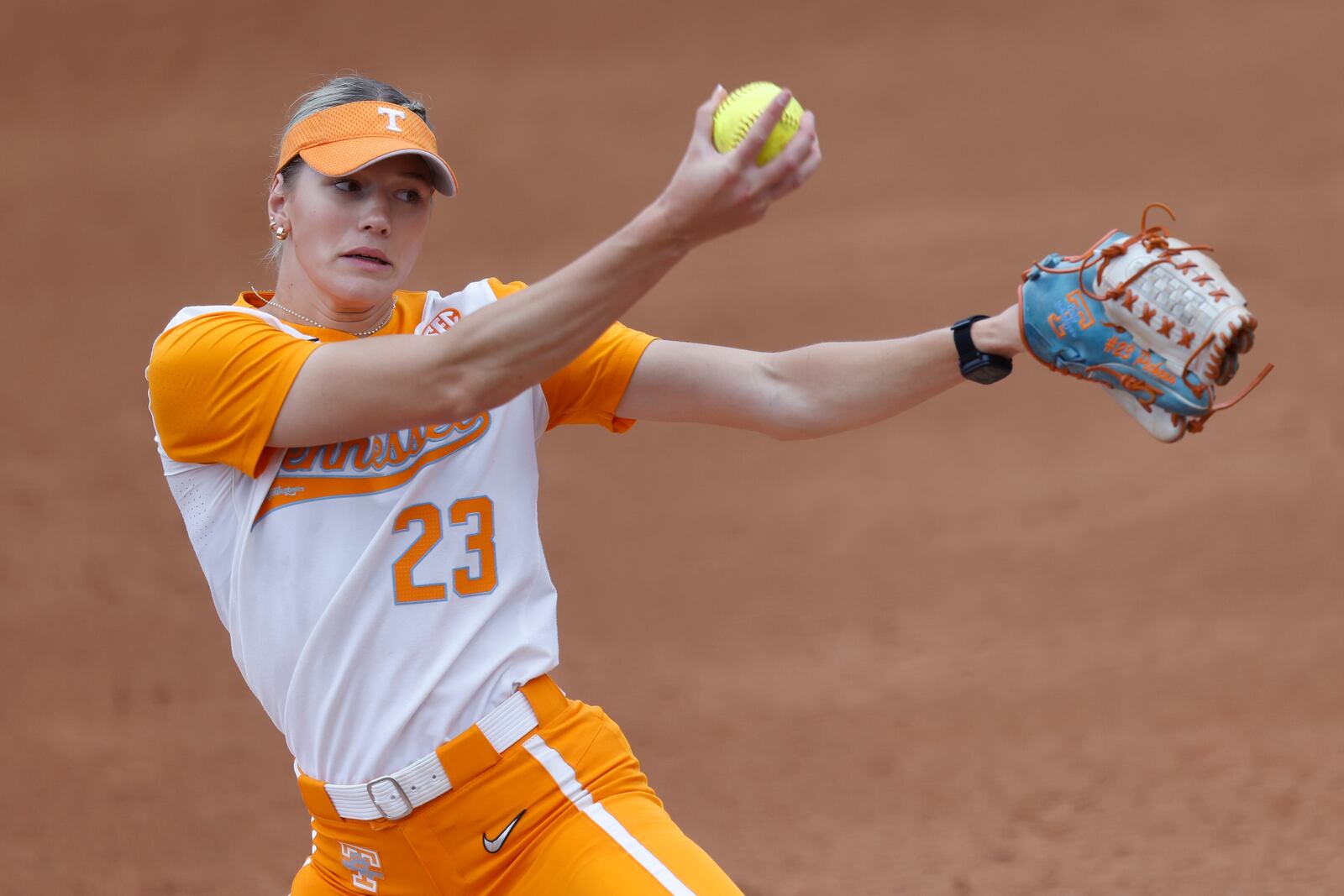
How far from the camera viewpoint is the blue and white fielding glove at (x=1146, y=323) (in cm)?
224

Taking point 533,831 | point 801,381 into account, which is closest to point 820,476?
point 801,381

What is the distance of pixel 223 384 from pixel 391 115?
1.80ft

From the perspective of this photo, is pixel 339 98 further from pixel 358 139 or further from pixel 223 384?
pixel 223 384

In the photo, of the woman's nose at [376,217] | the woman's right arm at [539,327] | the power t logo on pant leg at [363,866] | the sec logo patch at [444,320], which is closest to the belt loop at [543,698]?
the power t logo on pant leg at [363,866]

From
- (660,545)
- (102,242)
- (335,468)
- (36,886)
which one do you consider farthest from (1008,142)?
(335,468)

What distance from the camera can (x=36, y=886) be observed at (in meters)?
5.65

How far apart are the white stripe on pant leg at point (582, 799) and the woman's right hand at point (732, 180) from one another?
2.68 feet

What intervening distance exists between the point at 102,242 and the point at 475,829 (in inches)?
302

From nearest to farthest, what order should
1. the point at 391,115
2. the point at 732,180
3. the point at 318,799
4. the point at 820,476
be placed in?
the point at 732,180 → the point at 318,799 → the point at 391,115 → the point at 820,476

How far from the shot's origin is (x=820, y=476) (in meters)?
7.63

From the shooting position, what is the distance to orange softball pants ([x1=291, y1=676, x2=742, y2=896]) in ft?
7.23

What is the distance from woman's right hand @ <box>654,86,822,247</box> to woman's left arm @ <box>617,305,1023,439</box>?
53 cm

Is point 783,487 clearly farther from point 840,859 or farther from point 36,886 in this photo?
point 36,886

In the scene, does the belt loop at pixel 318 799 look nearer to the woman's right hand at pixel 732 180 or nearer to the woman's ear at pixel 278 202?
the woman's ear at pixel 278 202
